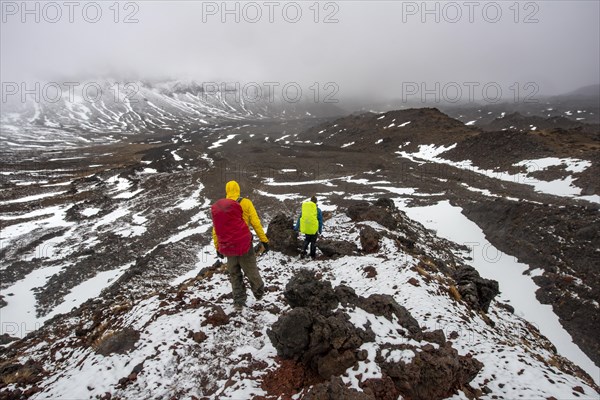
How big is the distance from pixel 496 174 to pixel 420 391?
1641 inches

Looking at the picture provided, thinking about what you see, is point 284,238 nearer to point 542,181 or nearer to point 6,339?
point 6,339

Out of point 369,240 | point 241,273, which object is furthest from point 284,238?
point 241,273

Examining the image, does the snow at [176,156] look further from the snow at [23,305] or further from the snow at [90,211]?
the snow at [23,305]

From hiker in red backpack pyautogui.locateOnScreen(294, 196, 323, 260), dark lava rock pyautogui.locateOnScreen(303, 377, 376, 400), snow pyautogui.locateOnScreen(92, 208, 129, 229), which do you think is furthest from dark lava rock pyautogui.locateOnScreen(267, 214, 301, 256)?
snow pyautogui.locateOnScreen(92, 208, 129, 229)

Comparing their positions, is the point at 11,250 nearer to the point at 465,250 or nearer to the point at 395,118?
the point at 465,250

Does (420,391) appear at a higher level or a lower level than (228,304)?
lower

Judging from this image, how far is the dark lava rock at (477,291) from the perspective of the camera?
34.0 feet

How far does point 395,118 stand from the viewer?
7906 centimetres

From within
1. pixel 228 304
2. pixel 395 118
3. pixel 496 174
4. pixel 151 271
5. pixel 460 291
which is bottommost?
pixel 151 271

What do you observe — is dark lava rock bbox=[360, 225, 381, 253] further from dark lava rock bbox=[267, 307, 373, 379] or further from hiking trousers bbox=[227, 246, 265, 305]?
dark lava rock bbox=[267, 307, 373, 379]

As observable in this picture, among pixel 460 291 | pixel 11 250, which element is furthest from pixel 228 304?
pixel 11 250

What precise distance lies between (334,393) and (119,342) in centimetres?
490

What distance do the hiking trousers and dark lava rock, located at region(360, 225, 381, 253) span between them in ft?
20.3

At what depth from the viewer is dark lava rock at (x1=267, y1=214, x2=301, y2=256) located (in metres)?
13.2
